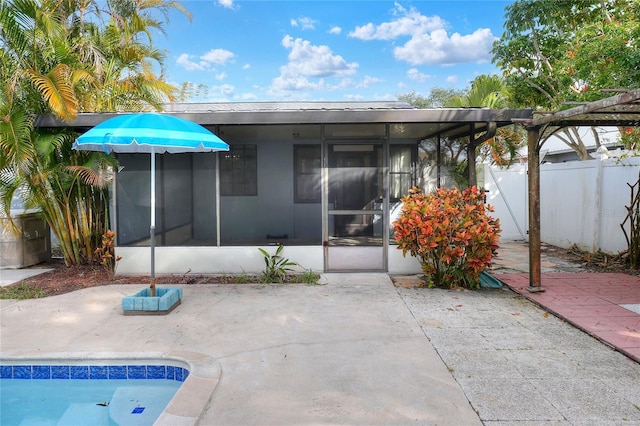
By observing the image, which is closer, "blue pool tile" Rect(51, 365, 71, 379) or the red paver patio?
"blue pool tile" Rect(51, 365, 71, 379)

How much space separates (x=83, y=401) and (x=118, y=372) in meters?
0.32

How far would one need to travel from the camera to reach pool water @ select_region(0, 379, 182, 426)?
3178 mm

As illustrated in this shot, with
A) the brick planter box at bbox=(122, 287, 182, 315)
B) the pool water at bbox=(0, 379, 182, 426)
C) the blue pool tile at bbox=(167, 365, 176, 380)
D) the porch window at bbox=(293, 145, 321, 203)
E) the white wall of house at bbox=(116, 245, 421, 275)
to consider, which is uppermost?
the porch window at bbox=(293, 145, 321, 203)

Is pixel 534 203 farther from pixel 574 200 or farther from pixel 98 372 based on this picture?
pixel 98 372

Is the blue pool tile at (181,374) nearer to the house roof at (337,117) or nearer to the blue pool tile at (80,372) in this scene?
the blue pool tile at (80,372)

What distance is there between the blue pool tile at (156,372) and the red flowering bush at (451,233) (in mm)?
3487

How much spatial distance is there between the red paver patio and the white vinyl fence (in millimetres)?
1633

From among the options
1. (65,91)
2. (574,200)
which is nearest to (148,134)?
(65,91)

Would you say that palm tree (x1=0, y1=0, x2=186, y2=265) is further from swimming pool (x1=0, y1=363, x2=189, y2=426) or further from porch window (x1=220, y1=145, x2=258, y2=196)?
swimming pool (x1=0, y1=363, x2=189, y2=426)

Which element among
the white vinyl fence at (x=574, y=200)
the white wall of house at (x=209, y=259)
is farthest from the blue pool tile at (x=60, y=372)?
the white vinyl fence at (x=574, y=200)

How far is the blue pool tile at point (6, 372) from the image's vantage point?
3.63m

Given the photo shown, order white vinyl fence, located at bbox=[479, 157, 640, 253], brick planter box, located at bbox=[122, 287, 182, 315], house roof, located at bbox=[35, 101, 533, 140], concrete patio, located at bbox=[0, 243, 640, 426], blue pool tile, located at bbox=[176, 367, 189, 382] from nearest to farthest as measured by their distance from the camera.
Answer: concrete patio, located at bbox=[0, 243, 640, 426] → blue pool tile, located at bbox=[176, 367, 189, 382] → brick planter box, located at bbox=[122, 287, 182, 315] → house roof, located at bbox=[35, 101, 533, 140] → white vinyl fence, located at bbox=[479, 157, 640, 253]

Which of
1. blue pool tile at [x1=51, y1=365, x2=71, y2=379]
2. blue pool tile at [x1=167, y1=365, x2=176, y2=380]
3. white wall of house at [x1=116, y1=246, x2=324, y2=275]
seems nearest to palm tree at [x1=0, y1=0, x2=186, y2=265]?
white wall of house at [x1=116, y1=246, x2=324, y2=275]

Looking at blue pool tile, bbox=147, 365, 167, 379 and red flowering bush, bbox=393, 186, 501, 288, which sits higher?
red flowering bush, bbox=393, 186, 501, 288
